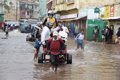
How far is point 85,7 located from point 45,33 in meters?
36.8

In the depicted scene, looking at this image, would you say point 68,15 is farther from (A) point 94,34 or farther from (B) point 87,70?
(B) point 87,70

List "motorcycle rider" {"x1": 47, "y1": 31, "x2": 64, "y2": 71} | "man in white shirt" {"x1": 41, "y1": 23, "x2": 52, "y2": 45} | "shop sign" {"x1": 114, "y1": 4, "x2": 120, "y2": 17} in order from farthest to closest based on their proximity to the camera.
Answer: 1. "shop sign" {"x1": 114, "y1": 4, "x2": 120, "y2": 17}
2. "man in white shirt" {"x1": 41, "y1": 23, "x2": 52, "y2": 45}
3. "motorcycle rider" {"x1": 47, "y1": 31, "x2": 64, "y2": 71}

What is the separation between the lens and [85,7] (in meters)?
54.5

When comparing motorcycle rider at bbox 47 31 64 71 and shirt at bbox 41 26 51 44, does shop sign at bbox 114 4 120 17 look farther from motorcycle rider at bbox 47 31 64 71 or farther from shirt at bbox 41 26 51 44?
motorcycle rider at bbox 47 31 64 71

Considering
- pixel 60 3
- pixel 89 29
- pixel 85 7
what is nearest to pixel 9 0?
pixel 60 3

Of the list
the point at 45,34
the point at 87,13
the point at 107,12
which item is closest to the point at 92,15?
the point at 87,13

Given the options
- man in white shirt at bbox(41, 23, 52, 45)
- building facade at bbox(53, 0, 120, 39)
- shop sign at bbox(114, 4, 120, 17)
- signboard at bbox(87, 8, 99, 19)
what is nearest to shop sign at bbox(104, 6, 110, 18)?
building facade at bbox(53, 0, 120, 39)

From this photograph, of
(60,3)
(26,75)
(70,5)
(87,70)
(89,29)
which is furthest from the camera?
(60,3)

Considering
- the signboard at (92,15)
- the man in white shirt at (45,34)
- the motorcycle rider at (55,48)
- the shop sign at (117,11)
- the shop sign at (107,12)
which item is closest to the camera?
the motorcycle rider at (55,48)

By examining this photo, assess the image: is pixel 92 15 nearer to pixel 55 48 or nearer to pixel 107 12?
pixel 107 12

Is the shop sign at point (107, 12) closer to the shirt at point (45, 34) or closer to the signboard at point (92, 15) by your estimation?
the signboard at point (92, 15)

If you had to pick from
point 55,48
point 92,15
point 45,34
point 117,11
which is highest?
point 117,11

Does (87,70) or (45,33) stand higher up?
(45,33)

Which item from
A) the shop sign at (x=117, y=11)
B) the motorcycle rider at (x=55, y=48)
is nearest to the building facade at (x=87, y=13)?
the shop sign at (x=117, y=11)
